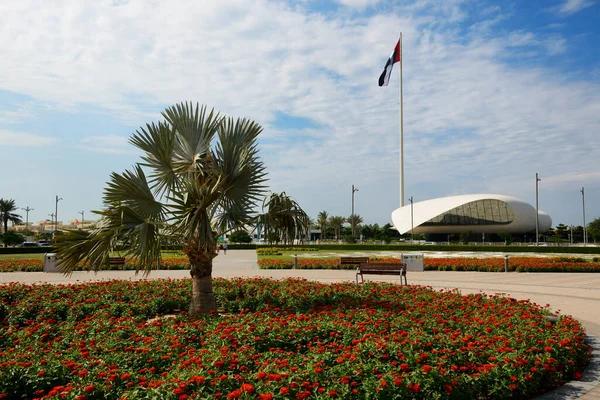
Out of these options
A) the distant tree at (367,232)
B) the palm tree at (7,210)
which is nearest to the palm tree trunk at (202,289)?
the palm tree at (7,210)

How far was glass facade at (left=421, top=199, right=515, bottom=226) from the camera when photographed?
80.7 m

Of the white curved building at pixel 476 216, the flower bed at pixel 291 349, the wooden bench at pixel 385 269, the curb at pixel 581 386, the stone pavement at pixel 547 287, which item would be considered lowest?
the stone pavement at pixel 547 287

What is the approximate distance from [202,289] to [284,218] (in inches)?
79.8

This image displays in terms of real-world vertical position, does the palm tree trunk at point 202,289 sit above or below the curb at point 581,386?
above

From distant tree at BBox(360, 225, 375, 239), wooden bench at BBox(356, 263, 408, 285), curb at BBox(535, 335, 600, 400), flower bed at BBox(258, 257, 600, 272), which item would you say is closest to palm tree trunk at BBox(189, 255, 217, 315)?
curb at BBox(535, 335, 600, 400)

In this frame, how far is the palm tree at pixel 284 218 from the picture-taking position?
27.6 ft

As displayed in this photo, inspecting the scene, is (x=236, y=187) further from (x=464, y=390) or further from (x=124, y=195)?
(x=464, y=390)

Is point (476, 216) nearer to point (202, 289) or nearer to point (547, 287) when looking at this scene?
point (547, 287)

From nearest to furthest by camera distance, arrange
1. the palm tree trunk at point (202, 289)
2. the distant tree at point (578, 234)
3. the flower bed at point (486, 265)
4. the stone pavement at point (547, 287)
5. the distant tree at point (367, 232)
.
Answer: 1. the stone pavement at point (547, 287)
2. the palm tree trunk at point (202, 289)
3. the flower bed at point (486, 265)
4. the distant tree at point (578, 234)
5. the distant tree at point (367, 232)

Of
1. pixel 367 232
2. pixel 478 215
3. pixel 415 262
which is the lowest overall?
pixel 415 262

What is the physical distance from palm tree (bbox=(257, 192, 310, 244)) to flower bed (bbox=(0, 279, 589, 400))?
47.1 inches

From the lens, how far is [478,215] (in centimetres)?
8138

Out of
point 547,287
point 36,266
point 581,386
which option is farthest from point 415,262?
point 36,266

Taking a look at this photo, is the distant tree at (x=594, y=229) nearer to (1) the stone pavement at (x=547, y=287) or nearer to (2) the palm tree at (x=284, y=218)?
(1) the stone pavement at (x=547, y=287)
